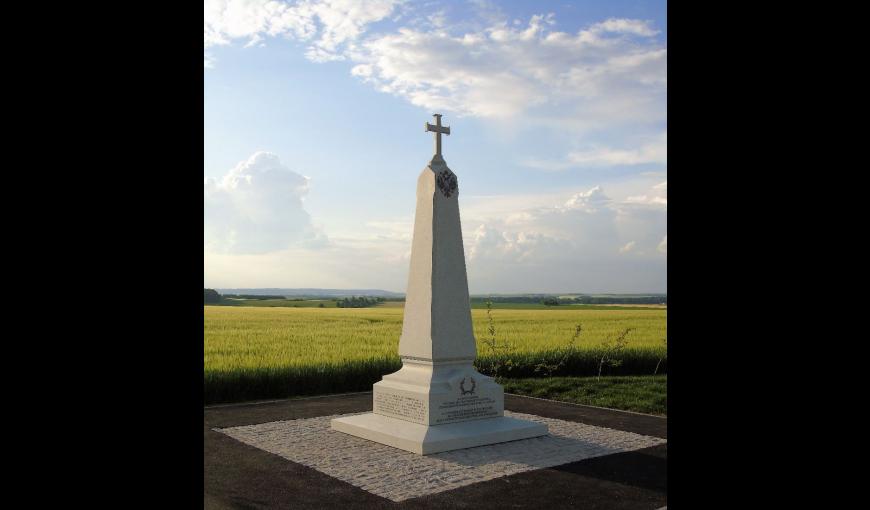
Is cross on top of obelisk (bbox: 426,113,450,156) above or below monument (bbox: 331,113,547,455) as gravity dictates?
above

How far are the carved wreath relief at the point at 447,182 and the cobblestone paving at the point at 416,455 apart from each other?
3389 millimetres

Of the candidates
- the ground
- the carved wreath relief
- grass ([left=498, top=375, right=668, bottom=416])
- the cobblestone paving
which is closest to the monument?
the carved wreath relief

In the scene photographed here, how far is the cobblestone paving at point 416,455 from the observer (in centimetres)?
777

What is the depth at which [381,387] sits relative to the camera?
1038cm

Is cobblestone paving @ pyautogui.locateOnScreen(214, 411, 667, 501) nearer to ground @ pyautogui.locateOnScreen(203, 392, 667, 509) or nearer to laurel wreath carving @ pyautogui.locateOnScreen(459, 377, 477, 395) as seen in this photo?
ground @ pyautogui.locateOnScreen(203, 392, 667, 509)

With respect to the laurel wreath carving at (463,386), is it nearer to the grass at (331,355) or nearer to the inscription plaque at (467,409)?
the inscription plaque at (467,409)

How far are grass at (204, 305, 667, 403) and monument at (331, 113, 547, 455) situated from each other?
3.72 metres

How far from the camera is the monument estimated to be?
31.8ft

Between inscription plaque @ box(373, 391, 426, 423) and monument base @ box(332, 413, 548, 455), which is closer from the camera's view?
monument base @ box(332, 413, 548, 455)

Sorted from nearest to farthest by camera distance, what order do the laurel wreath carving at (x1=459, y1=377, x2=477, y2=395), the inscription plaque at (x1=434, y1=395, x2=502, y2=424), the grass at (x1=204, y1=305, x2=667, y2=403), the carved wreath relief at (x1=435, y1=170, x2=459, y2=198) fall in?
1. the inscription plaque at (x1=434, y1=395, x2=502, y2=424)
2. the laurel wreath carving at (x1=459, y1=377, x2=477, y2=395)
3. the carved wreath relief at (x1=435, y1=170, x2=459, y2=198)
4. the grass at (x1=204, y1=305, x2=667, y2=403)
